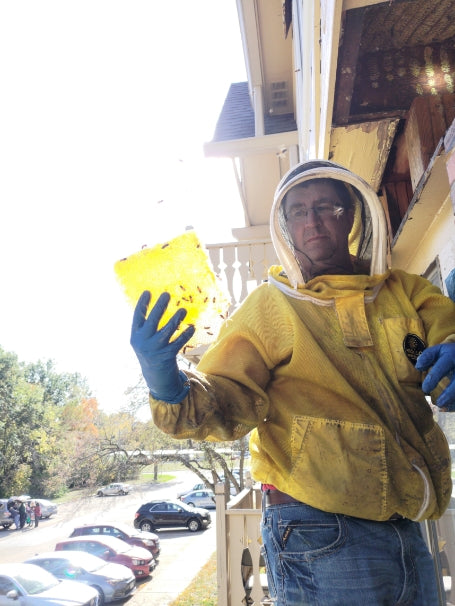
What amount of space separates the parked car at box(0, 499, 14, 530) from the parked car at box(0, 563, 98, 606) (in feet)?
67.8

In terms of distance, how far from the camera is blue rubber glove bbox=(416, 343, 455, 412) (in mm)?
1161

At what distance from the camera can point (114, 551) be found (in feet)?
69.0

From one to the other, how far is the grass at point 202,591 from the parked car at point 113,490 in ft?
55.4

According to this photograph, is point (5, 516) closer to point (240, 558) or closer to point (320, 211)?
point (240, 558)

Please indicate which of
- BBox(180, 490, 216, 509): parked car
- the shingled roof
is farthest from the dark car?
the shingled roof

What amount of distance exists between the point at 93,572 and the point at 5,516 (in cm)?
1982

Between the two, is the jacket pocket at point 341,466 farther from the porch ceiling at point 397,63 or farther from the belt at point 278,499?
the porch ceiling at point 397,63

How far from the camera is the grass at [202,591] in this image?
17.3 m

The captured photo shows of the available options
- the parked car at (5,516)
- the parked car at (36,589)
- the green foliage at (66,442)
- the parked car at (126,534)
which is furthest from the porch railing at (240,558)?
the parked car at (5,516)

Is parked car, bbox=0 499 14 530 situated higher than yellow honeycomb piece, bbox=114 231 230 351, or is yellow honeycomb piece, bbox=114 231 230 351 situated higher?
yellow honeycomb piece, bbox=114 231 230 351

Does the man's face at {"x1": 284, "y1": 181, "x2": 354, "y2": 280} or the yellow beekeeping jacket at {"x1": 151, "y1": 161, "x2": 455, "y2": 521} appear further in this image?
the man's face at {"x1": 284, "y1": 181, "x2": 354, "y2": 280}

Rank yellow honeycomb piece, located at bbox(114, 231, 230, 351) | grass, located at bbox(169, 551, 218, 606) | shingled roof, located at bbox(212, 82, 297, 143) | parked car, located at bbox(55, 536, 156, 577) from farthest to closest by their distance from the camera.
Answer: parked car, located at bbox(55, 536, 156, 577) < grass, located at bbox(169, 551, 218, 606) < shingled roof, located at bbox(212, 82, 297, 143) < yellow honeycomb piece, located at bbox(114, 231, 230, 351)

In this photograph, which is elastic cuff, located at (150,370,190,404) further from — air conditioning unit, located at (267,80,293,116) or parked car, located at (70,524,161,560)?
parked car, located at (70,524,161,560)

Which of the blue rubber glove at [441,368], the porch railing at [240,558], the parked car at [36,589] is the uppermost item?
the blue rubber glove at [441,368]
